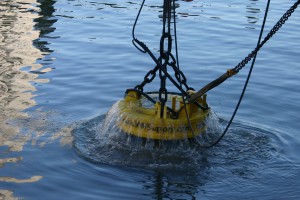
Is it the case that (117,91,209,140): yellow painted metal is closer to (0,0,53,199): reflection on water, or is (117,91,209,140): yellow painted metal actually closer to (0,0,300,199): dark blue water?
(0,0,300,199): dark blue water

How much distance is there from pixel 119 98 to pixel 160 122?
2631 mm

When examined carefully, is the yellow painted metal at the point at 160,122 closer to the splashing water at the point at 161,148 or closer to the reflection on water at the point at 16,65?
the splashing water at the point at 161,148

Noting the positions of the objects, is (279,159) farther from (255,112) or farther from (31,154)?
(31,154)

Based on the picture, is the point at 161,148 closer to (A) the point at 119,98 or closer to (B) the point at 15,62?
(A) the point at 119,98

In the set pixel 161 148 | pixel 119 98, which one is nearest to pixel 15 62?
pixel 119 98

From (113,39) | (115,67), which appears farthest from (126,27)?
(115,67)

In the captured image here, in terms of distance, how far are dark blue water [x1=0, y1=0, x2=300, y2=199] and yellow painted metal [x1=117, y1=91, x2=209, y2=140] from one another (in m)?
0.23

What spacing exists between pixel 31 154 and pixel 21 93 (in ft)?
7.98

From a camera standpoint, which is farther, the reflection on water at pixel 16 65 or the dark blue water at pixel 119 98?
the reflection on water at pixel 16 65

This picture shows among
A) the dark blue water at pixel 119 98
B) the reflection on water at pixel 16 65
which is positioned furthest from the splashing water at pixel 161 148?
the reflection on water at pixel 16 65

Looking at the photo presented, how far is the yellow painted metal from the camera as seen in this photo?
7562 mm

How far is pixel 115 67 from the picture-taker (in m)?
11.7

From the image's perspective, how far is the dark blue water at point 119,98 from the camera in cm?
712

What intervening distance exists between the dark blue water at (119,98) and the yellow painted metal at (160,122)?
0.75ft
